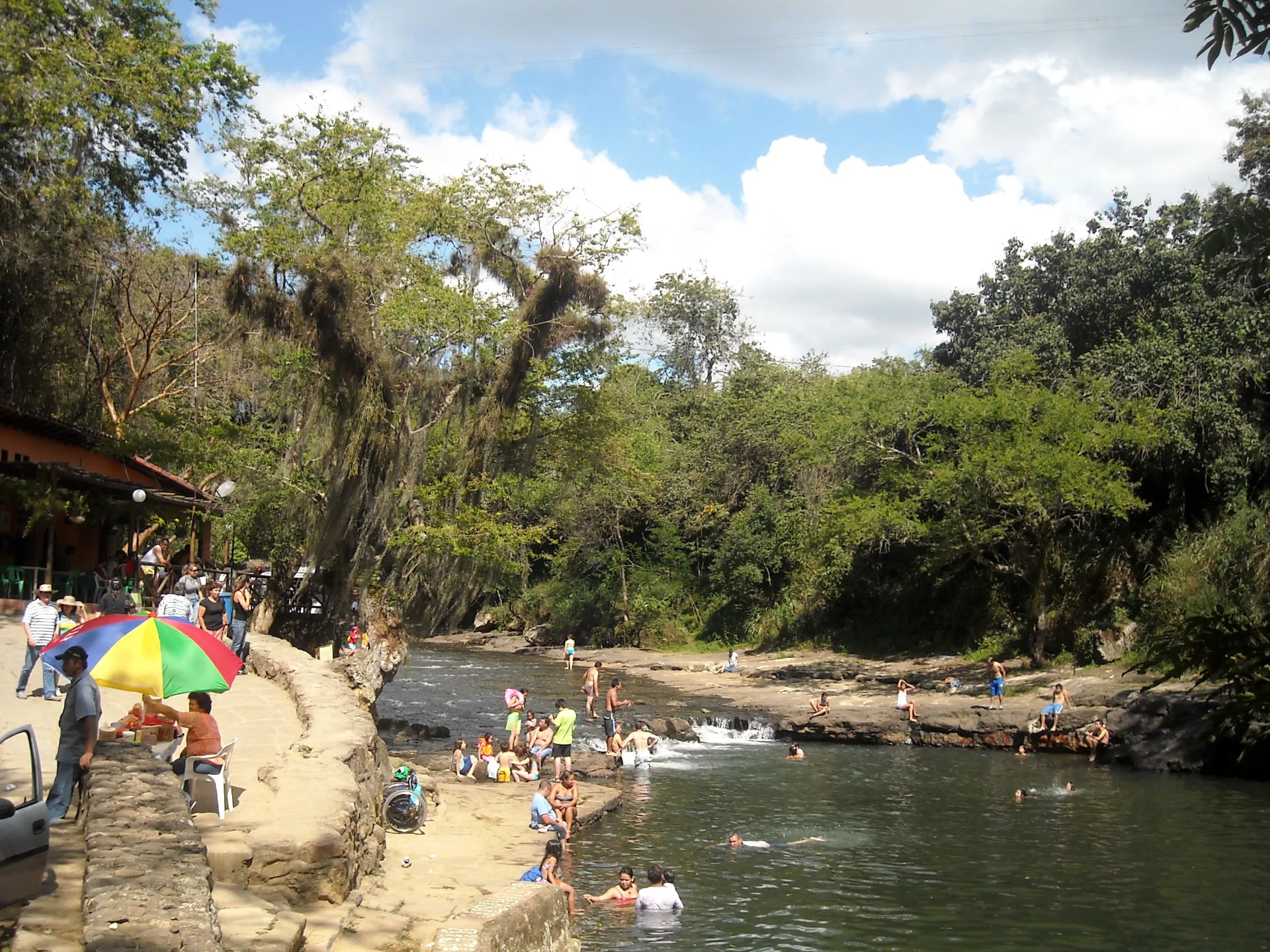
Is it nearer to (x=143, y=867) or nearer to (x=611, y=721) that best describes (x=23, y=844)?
(x=143, y=867)

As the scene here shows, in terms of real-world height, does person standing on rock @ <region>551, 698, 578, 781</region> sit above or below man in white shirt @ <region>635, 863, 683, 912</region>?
above

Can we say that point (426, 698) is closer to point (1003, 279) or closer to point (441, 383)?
point (441, 383)

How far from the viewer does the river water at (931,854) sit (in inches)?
477

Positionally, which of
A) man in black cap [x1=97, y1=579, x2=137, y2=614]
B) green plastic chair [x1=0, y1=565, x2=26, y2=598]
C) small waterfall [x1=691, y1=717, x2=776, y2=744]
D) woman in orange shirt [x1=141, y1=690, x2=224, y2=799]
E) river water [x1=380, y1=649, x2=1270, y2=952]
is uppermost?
green plastic chair [x1=0, y1=565, x2=26, y2=598]

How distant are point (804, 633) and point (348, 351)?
2383cm

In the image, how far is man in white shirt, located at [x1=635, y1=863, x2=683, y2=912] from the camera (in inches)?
488

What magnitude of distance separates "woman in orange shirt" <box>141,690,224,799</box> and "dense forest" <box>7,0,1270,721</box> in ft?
40.8

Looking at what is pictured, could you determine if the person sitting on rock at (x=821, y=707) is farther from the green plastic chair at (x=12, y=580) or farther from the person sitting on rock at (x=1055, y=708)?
the green plastic chair at (x=12, y=580)

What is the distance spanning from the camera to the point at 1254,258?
5.11m

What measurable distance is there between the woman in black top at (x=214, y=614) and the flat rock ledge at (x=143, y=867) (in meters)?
8.40

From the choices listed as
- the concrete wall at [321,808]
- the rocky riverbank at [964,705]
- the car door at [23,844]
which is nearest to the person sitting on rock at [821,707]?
the rocky riverbank at [964,705]

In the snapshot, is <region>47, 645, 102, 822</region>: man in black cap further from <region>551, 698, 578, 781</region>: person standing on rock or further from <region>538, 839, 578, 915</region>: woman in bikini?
<region>551, 698, 578, 781</region>: person standing on rock

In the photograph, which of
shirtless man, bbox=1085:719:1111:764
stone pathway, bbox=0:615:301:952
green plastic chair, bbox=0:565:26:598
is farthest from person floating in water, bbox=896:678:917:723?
green plastic chair, bbox=0:565:26:598

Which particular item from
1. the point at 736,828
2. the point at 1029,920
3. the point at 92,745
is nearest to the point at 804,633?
the point at 736,828
